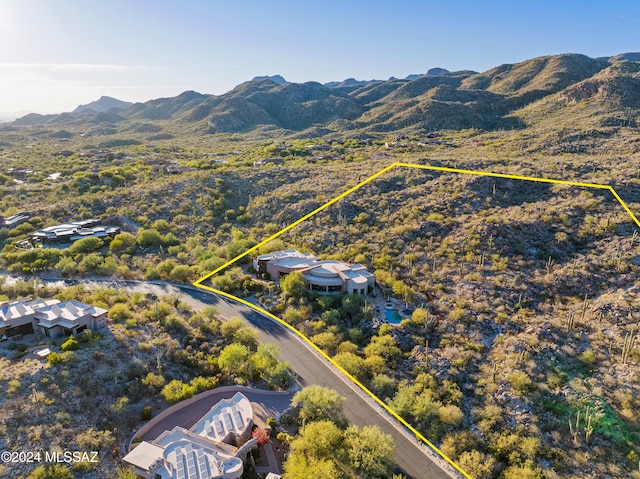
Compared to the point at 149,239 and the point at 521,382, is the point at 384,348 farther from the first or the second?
the point at 149,239

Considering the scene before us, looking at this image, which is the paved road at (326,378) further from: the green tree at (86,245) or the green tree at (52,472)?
the green tree at (86,245)

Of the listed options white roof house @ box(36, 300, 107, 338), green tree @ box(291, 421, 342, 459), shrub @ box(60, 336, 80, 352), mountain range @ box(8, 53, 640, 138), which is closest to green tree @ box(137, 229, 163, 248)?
white roof house @ box(36, 300, 107, 338)

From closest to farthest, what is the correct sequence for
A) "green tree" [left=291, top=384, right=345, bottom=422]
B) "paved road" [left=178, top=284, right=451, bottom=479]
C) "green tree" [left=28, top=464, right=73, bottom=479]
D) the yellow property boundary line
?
"green tree" [left=28, top=464, right=73, bottom=479], "paved road" [left=178, top=284, right=451, bottom=479], "green tree" [left=291, top=384, right=345, bottom=422], the yellow property boundary line

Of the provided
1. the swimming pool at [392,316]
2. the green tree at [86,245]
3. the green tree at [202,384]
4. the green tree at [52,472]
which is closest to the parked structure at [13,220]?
the green tree at [86,245]

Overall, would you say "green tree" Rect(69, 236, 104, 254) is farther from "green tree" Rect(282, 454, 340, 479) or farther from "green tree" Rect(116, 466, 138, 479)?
"green tree" Rect(282, 454, 340, 479)

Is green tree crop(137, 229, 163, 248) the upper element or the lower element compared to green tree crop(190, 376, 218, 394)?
upper

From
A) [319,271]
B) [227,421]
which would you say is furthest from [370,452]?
[319,271]
